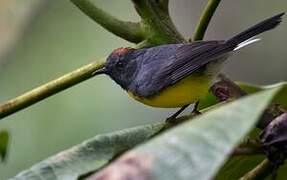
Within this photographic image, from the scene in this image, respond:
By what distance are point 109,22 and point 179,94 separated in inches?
32.8

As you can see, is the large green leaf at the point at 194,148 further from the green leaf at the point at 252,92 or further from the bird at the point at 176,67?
the bird at the point at 176,67

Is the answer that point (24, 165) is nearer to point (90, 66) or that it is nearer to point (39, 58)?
point (39, 58)

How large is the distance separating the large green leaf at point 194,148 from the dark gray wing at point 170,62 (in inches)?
60.9

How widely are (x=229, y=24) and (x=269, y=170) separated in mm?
2943

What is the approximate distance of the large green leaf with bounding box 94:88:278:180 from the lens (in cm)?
104

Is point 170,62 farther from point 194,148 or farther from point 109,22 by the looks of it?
point 194,148

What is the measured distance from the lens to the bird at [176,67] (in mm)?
2771

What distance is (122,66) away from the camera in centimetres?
309

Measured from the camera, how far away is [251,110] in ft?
3.63

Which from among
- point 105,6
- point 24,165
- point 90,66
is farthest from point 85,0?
point 105,6

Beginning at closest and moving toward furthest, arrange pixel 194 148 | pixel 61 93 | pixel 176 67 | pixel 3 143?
1. pixel 194 148
2. pixel 3 143
3. pixel 176 67
4. pixel 61 93

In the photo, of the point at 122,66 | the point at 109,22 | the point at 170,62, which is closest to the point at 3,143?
the point at 109,22

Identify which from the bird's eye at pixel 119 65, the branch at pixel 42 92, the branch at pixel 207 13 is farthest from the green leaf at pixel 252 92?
the bird's eye at pixel 119 65

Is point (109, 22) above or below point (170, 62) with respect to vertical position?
above
